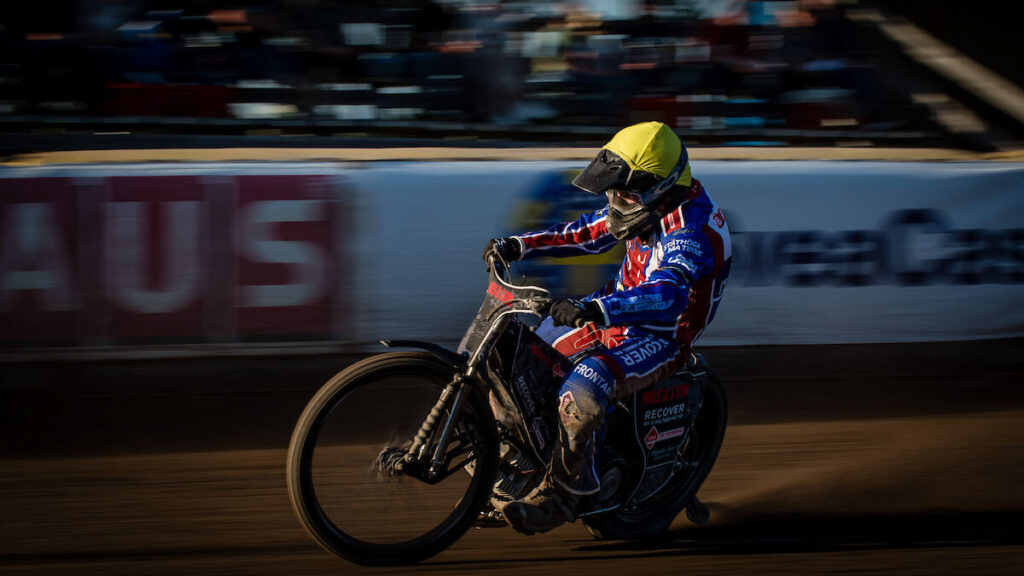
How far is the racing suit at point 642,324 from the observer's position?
3598mm

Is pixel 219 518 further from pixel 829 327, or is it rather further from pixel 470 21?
pixel 470 21

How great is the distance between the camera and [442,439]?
3.52m

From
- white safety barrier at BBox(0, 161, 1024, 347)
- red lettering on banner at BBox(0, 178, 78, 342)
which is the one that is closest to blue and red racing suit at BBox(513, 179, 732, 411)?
white safety barrier at BBox(0, 161, 1024, 347)

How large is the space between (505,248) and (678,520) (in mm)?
1479

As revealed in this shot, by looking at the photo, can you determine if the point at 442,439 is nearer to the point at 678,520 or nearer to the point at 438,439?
the point at 438,439

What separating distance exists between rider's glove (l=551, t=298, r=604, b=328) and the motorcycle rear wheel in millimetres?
927

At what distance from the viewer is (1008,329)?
22.9 ft

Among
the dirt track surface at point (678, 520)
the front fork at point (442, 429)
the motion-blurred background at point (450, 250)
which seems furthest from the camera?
the motion-blurred background at point (450, 250)

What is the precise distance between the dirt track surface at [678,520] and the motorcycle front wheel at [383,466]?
0.15 metres

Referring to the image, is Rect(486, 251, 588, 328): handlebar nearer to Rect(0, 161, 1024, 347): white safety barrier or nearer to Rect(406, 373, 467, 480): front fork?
Rect(406, 373, 467, 480): front fork

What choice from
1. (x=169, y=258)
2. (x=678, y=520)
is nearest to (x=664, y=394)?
(x=678, y=520)

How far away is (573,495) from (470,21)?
5450 mm

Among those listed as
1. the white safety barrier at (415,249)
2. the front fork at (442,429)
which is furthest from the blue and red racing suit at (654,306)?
the white safety barrier at (415,249)

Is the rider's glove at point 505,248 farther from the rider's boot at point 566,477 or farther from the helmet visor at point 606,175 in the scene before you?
the rider's boot at point 566,477
